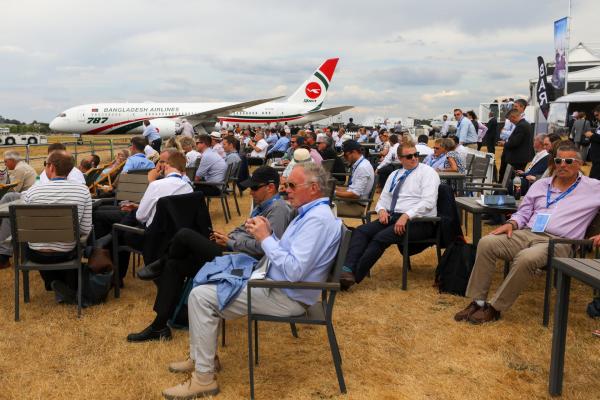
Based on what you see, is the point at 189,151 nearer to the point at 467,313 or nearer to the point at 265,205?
the point at 265,205

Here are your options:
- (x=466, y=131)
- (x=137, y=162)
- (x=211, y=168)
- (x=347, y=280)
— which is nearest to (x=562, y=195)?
(x=347, y=280)

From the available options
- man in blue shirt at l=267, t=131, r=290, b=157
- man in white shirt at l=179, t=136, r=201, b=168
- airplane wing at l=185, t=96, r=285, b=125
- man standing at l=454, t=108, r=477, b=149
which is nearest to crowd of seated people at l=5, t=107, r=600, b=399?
man in white shirt at l=179, t=136, r=201, b=168

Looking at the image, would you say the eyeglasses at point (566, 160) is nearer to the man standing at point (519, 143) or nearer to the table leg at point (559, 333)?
the table leg at point (559, 333)

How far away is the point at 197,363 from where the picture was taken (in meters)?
2.98

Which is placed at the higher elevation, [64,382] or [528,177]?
[528,177]

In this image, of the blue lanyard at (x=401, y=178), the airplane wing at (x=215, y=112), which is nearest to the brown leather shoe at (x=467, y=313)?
the blue lanyard at (x=401, y=178)

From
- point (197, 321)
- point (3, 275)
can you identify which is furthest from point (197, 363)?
point (3, 275)

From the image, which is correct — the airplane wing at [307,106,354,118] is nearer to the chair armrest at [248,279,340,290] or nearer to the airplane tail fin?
the airplane tail fin

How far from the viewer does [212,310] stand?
117 inches

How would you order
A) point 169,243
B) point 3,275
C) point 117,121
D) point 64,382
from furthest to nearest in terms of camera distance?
point 117,121, point 3,275, point 169,243, point 64,382

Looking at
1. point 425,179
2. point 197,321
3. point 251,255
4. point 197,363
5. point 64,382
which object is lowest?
point 64,382

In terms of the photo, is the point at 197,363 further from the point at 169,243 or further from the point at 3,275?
the point at 3,275

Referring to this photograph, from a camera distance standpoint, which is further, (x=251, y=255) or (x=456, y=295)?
(x=456, y=295)

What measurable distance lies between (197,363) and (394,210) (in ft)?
8.86
